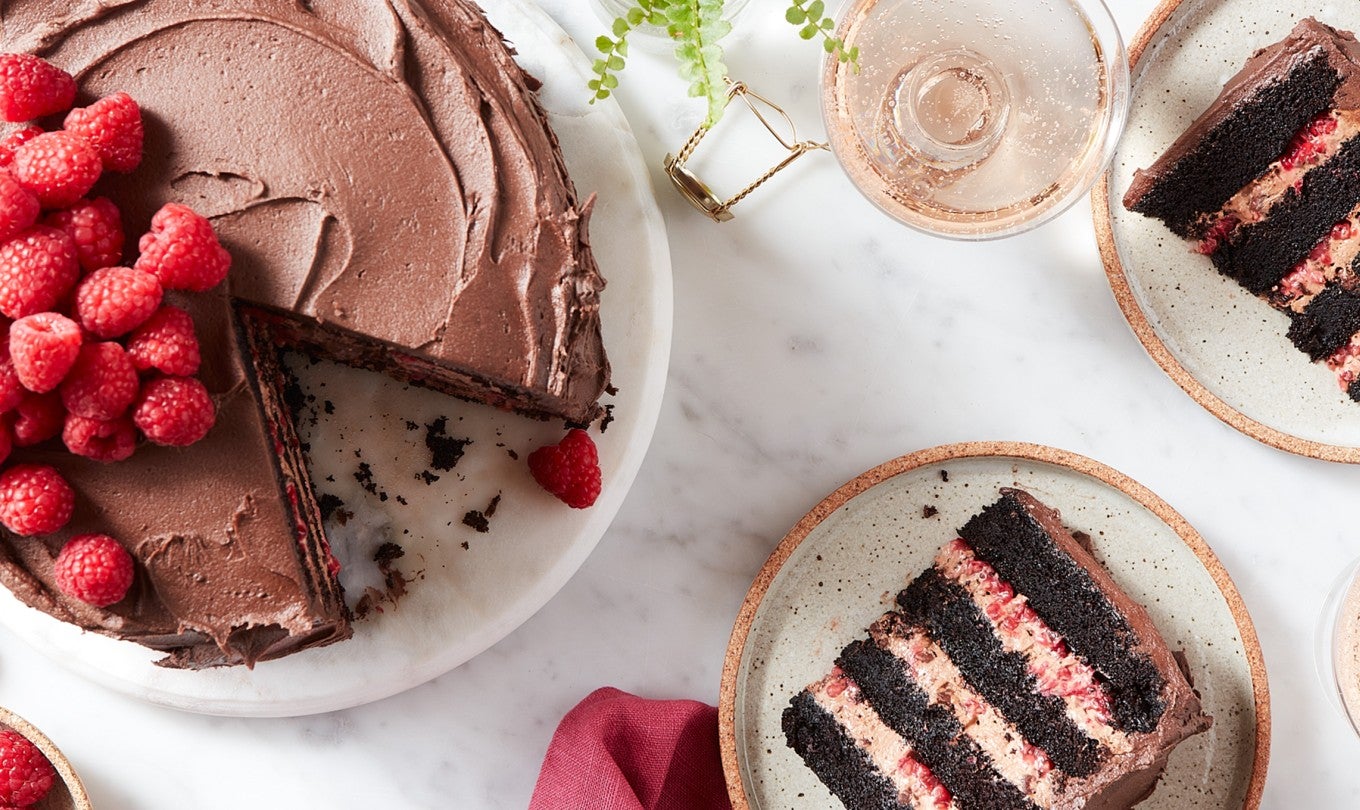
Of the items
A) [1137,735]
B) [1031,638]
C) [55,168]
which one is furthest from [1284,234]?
[55,168]

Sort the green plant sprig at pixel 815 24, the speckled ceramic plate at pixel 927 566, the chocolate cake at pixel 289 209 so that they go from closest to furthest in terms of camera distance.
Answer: the chocolate cake at pixel 289 209
the green plant sprig at pixel 815 24
the speckled ceramic plate at pixel 927 566

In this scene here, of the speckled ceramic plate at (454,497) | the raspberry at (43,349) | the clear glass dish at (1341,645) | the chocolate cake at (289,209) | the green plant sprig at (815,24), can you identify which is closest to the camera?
the raspberry at (43,349)

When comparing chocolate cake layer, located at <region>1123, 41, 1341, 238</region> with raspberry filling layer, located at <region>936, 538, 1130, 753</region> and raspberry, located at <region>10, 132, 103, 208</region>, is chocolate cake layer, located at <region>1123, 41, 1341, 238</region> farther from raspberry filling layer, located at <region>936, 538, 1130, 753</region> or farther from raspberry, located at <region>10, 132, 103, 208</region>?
raspberry, located at <region>10, 132, 103, 208</region>

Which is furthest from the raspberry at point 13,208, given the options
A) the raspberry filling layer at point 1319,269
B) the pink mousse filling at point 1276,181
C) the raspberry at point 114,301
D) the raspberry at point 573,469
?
the raspberry filling layer at point 1319,269

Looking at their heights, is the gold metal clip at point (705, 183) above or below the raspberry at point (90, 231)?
above

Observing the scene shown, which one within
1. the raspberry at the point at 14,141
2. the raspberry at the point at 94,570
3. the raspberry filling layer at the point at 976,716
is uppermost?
the raspberry at the point at 14,141

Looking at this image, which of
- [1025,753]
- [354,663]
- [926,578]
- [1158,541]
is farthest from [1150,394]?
[354,663]

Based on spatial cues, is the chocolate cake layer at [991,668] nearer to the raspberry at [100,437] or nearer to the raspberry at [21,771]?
the raspberry at [100,437]
